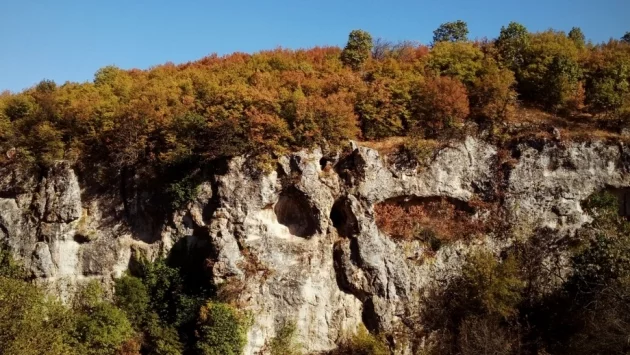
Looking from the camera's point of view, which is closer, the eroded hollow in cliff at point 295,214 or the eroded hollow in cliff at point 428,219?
the eroded hollow in cliff at point 295,214

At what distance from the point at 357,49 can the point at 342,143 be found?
847cm

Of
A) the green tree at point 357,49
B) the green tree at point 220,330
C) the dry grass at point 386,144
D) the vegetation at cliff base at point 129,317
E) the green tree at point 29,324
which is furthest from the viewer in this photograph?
the green tree at point 357,49

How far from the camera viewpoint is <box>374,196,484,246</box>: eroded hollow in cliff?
24.5 m

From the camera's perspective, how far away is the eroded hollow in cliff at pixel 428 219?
80.3ft

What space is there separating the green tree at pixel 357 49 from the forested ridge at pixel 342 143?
0.11 metres

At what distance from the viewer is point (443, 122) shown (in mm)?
26297

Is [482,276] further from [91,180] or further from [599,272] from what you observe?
[91,180]

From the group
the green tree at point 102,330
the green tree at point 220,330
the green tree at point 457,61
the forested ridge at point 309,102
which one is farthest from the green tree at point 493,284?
the green tree at point 102,330

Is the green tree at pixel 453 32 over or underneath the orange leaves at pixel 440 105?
over

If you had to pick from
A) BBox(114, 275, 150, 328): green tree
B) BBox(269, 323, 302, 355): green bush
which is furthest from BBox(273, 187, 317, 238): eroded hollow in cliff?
BBox(114, 275, 150, 328): green tree

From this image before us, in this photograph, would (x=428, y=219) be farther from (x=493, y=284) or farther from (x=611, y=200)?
(x=611, y=200)

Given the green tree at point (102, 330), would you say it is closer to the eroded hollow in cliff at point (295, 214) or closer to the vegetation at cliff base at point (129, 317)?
the vegetation at cliff base at point (129, 317)

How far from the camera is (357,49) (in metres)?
30.7

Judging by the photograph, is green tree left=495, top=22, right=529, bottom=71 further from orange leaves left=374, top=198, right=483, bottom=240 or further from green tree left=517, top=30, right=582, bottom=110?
orange leaves left=374, top=198, right=483, bottom=240
